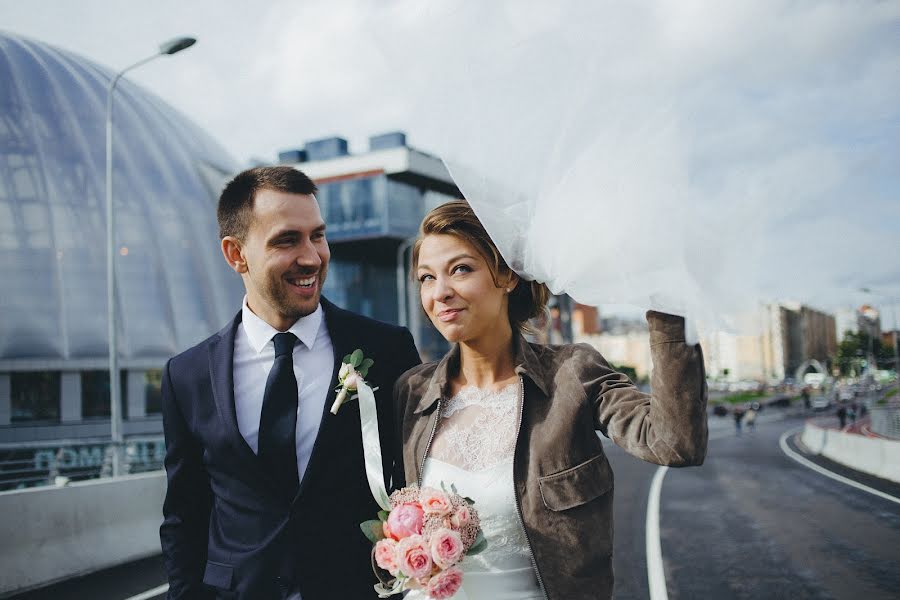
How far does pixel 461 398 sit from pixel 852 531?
31.9 feet

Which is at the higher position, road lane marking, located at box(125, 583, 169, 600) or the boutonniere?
the boutonniere

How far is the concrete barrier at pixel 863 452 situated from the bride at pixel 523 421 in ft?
58.4

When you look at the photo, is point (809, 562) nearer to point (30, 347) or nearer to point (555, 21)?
point (555, 21)

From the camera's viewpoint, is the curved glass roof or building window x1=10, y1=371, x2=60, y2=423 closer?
the curved glass roof

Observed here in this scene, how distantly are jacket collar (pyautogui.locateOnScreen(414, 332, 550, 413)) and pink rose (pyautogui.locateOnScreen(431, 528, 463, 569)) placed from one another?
1.92 ft

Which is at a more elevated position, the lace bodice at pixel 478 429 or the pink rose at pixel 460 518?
the lace bodice at pixel 478 429

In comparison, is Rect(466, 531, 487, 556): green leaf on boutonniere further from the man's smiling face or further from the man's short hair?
the man's short hair

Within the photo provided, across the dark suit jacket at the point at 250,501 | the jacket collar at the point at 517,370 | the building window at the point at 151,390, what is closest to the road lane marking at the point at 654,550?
the jacket collar at the point at 517,370

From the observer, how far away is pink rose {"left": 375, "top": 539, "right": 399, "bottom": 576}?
7.34 feet

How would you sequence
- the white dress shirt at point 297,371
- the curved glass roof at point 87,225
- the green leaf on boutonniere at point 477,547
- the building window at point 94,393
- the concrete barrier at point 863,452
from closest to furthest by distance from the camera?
1. the green leaf on boutonniere at point 477,547
2. the white dress shirt at point 297,371
3. the concrete barrier at point 863,452
4. the curved glass roof at point 87,225
5. the building window at point 94,393

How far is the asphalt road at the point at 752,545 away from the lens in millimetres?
7301

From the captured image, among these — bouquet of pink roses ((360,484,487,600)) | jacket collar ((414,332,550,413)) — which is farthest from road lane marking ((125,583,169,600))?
bouquet of pink roses ((360,484,487,600))

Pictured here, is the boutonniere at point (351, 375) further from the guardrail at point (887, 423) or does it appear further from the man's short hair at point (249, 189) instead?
the guardrail at point (887, 423)

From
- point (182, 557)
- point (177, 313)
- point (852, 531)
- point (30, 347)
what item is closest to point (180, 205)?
point (177, 313)
